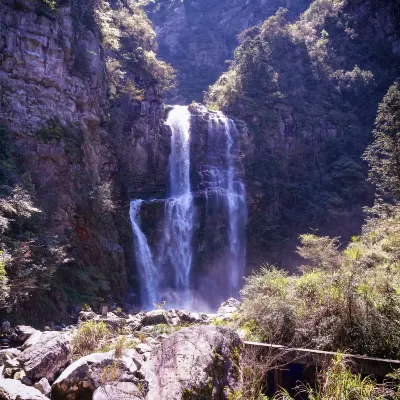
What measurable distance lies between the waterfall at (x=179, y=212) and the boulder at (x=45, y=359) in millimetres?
18322

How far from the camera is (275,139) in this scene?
108ft

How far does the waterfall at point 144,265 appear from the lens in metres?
21.1

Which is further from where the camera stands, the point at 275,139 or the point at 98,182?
the point at 275,139

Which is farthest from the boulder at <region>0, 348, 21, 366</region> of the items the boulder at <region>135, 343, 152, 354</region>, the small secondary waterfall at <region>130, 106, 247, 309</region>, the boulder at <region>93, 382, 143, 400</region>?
the small secondary waterfall at <region>130, 106, 247, 309</region>

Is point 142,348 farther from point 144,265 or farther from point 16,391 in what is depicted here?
point 144,265

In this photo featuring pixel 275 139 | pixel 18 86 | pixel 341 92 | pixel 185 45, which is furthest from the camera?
pixel 185 45

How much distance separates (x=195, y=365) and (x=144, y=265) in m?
18.4

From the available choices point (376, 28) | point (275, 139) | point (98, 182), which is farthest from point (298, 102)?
point (98, 182)

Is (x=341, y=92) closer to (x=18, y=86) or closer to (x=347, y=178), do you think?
(x=347, y=178)

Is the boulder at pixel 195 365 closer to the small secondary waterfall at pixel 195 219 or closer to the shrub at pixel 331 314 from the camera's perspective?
the shrub at pixel 331 314

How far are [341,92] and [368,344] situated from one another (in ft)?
122

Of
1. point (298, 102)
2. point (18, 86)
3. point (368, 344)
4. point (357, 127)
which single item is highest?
point (298, 102)

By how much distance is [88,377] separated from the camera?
14.2ft

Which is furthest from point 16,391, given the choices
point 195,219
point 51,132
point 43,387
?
point 195,219
